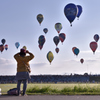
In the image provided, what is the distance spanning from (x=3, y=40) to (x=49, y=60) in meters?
14.9

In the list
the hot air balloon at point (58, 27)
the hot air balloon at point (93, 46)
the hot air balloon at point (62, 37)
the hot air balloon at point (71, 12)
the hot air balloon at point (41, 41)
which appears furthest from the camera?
the hot air balloon at point (41, 41)

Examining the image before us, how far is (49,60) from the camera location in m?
56.7

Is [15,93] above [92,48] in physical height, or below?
below

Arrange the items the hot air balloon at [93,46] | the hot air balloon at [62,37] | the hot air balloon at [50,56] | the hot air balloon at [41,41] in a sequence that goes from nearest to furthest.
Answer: the hot air balloon at [93,46]
the hot air balloon at [62,37]
the hot air balloon at [41,41]
the hot air balloon at [50,56]

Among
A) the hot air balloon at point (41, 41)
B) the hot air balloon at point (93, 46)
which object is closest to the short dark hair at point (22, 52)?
the hot air balloon at point (93, 46)

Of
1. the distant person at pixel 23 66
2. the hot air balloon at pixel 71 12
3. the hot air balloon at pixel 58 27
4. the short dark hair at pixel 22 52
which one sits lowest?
the distant person at pixel 23 66

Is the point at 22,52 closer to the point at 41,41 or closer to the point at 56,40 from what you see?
the point at 41,41

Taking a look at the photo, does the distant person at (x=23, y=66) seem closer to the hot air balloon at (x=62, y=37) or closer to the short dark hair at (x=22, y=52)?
the short dark hair at (x=22, y=52)

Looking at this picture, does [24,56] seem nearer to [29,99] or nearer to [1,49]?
[29,99]

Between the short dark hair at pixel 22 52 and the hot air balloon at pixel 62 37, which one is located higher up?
the hot air balloon at pixel 62 37

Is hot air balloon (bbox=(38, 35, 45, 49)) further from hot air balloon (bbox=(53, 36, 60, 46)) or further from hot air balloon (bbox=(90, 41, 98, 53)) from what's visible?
hot air balloon (bbox=(90, 41, 98, 53))

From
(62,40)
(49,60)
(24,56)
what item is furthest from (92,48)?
(24,56)

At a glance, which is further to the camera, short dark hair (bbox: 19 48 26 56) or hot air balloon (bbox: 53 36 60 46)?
hot air balloon (bbox: 53 36 60 46)

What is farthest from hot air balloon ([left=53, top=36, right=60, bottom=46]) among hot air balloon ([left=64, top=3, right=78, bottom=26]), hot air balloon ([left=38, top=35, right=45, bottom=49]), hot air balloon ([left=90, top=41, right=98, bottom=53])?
hot air balloon ([left=64, top=3, right=78, bottom=26])
